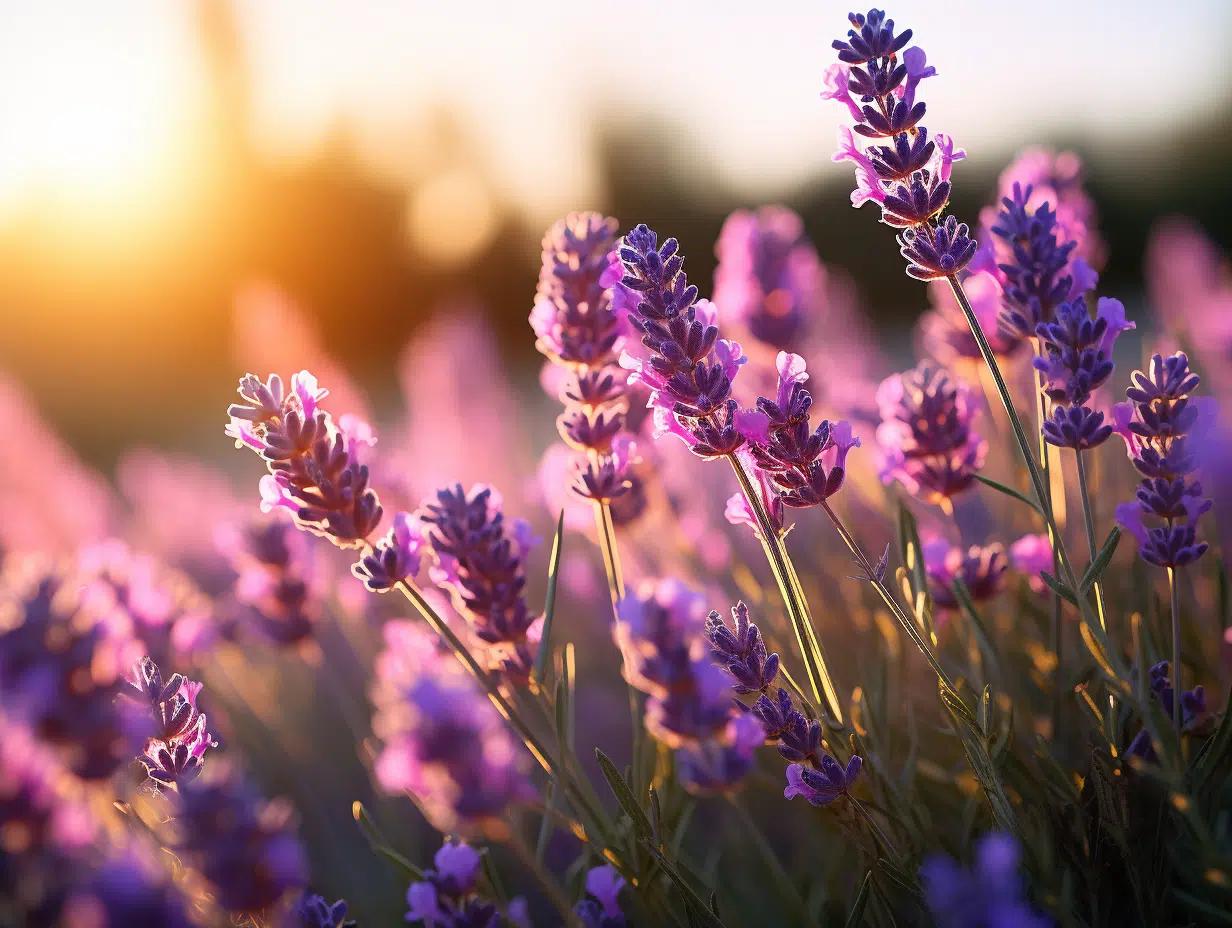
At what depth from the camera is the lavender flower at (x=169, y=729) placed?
4.74ft

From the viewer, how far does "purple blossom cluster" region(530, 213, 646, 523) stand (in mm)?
1671

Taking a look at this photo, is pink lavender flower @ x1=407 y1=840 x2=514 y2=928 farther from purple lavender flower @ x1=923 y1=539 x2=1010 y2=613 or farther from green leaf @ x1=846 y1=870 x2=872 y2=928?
purple lavender flower @ x1=923 y1=539 x2=1010 y2=613

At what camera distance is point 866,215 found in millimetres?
15891

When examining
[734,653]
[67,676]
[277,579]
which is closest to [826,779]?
[734,653]

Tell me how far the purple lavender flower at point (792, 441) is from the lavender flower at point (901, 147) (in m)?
0.24

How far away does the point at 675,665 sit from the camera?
114 centimetres

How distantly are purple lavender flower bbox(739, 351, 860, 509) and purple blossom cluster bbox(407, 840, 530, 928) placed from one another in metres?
0.75

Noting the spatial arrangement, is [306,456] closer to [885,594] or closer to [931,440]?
[885,594]

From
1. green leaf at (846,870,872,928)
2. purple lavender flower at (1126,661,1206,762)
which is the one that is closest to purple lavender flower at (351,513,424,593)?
green leaf at (846,870,872,928)

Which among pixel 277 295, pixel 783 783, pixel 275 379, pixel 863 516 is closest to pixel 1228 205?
pixel 863 516

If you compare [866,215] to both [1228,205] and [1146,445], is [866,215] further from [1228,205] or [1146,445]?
[1146,445]

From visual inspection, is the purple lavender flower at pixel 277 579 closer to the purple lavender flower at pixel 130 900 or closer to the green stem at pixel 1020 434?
the purple lavender flower at pixel 130 900

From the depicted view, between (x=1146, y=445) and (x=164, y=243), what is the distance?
16537 mm

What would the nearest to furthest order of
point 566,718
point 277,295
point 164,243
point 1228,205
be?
1. point 566,718
2. point 277,295
3. point 1228,205
4. point 164,243
